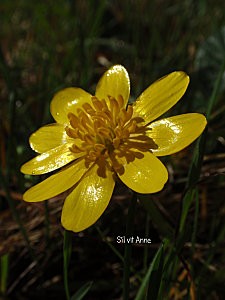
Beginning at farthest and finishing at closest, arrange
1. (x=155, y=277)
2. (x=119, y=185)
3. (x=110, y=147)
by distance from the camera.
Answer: (x=119, y=185), (x=110, y=147), (x=155, y=277)

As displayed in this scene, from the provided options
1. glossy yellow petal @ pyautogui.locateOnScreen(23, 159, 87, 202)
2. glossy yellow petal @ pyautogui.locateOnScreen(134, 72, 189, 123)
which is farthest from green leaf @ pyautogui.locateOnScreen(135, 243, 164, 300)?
glossy yellow petal @ pyautogui.locateOnScreen(134, 72, 189, 123)

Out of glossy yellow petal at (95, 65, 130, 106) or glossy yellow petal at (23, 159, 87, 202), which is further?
glossy yellow petal at (95, 65, 130, 106)

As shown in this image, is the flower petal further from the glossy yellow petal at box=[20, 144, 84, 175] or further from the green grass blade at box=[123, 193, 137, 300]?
the green grass blade at box=[123, 193, 137, 300]

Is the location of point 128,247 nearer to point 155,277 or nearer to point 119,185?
point 155,277

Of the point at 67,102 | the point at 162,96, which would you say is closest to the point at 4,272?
the point at 67,102

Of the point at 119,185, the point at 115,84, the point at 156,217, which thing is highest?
the point at 115,84

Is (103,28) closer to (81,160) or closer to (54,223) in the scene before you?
(54,223)

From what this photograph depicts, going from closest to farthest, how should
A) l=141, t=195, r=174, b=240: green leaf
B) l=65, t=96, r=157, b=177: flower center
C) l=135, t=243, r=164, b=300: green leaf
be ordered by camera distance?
l=135, t=243, r=164, b=300: green leaf → l=65, t=96, r=157, b=177: flower center → l=141, t=195, r=174, b=240: green leaf

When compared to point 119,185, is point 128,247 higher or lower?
higher
